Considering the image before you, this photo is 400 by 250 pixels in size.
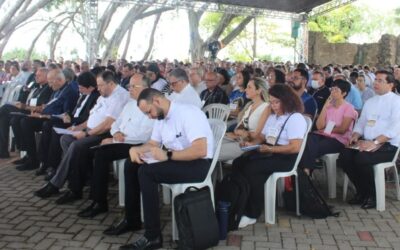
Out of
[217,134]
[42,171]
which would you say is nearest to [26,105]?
[42,171]

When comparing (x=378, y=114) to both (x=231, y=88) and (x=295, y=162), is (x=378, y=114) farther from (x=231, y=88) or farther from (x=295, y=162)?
(x=231, y=88)

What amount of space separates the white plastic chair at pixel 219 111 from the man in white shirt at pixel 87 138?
1.14m

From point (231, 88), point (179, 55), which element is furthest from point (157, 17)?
point (231, 88)

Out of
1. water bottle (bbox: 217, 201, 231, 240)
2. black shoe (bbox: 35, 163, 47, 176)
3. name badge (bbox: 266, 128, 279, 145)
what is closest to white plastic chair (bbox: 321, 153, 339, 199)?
name badge (bbox: 266, 128, 279, 145)

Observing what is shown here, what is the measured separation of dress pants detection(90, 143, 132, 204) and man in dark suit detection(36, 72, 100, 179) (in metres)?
1.18

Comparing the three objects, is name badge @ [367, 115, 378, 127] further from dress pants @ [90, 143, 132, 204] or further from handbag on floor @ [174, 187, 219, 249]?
dress pants @ [90, 143, 132, 204]

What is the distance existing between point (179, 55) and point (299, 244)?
Result: 1203 inches

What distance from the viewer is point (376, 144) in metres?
4.06

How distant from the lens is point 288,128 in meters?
3.64

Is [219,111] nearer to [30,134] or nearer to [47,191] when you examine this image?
[47,191]

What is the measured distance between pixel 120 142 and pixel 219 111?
1.55 meters

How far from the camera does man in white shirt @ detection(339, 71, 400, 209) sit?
4062mm

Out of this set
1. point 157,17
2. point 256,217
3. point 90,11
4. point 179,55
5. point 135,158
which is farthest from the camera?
point 179,55

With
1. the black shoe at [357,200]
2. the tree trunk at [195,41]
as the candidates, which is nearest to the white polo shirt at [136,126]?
the black shoe at [357,200]
